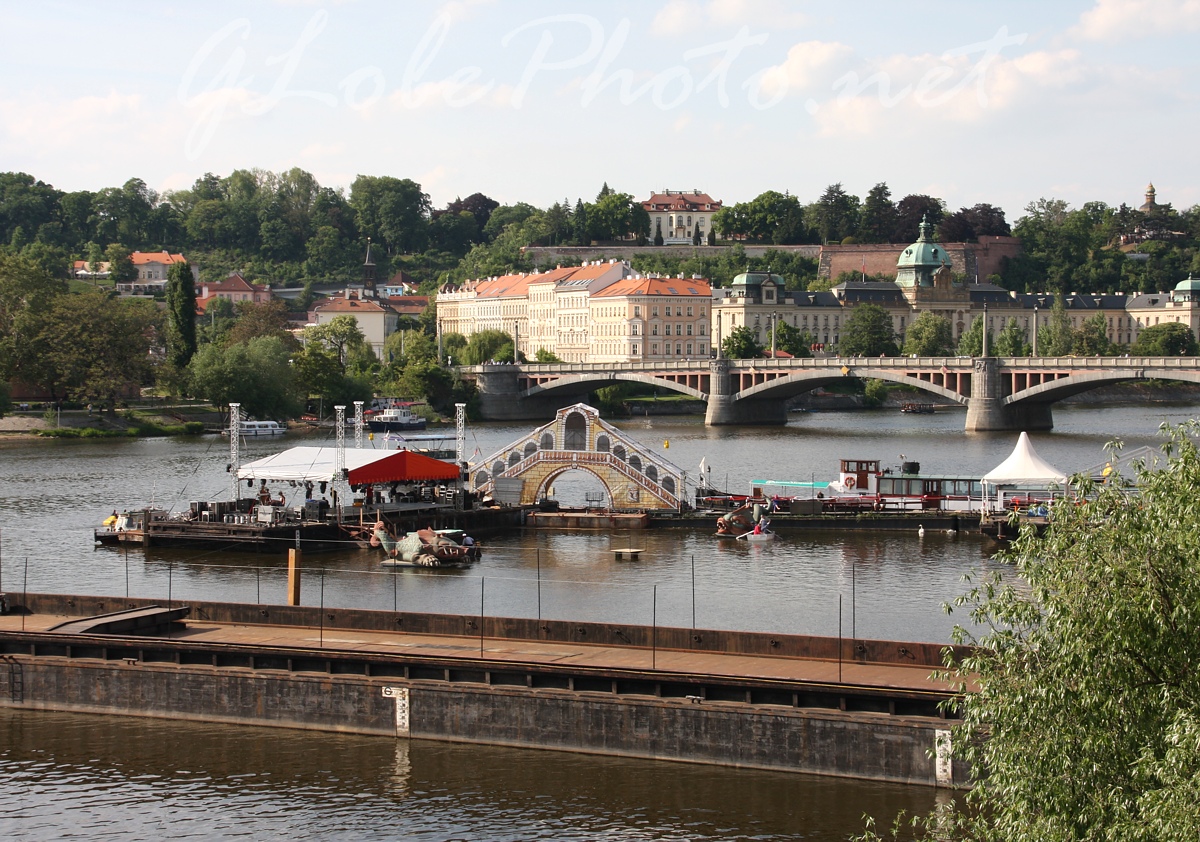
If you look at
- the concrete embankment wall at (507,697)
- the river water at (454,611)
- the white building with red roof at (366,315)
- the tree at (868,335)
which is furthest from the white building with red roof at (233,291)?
the concrete embankment wall at (507,697)

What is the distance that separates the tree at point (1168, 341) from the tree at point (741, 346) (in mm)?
41352

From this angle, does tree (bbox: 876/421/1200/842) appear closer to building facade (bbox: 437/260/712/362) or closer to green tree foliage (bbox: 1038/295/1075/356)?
building facade (bbox: 437/260/712/362)

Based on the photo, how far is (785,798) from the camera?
23469 mm

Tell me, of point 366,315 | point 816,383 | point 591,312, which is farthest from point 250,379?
point 366,315

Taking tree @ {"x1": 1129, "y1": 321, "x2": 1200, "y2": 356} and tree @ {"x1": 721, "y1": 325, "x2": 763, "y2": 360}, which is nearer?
tree @ {"x1": 721, "y1": 325, "x2": 763, "y2": 360}

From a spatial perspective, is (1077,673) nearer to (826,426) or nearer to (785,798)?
(785,798)

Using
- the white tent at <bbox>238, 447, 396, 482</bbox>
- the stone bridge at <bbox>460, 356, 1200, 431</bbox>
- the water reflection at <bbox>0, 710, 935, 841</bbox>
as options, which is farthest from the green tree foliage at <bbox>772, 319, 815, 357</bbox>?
the water reflection at <bbox>0, 710, 935, 841</bbox>

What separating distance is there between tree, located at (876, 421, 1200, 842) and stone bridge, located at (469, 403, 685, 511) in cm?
3485

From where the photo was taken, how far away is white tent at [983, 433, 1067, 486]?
53031 millimetres

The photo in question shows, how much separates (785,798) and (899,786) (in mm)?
1666

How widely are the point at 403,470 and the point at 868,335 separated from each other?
4471 inches

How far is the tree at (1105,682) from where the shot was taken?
16188 mm

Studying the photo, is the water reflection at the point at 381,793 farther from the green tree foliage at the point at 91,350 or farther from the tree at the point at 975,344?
the tree at the point at 975,344

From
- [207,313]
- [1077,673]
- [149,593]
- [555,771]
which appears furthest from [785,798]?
[207,313]
